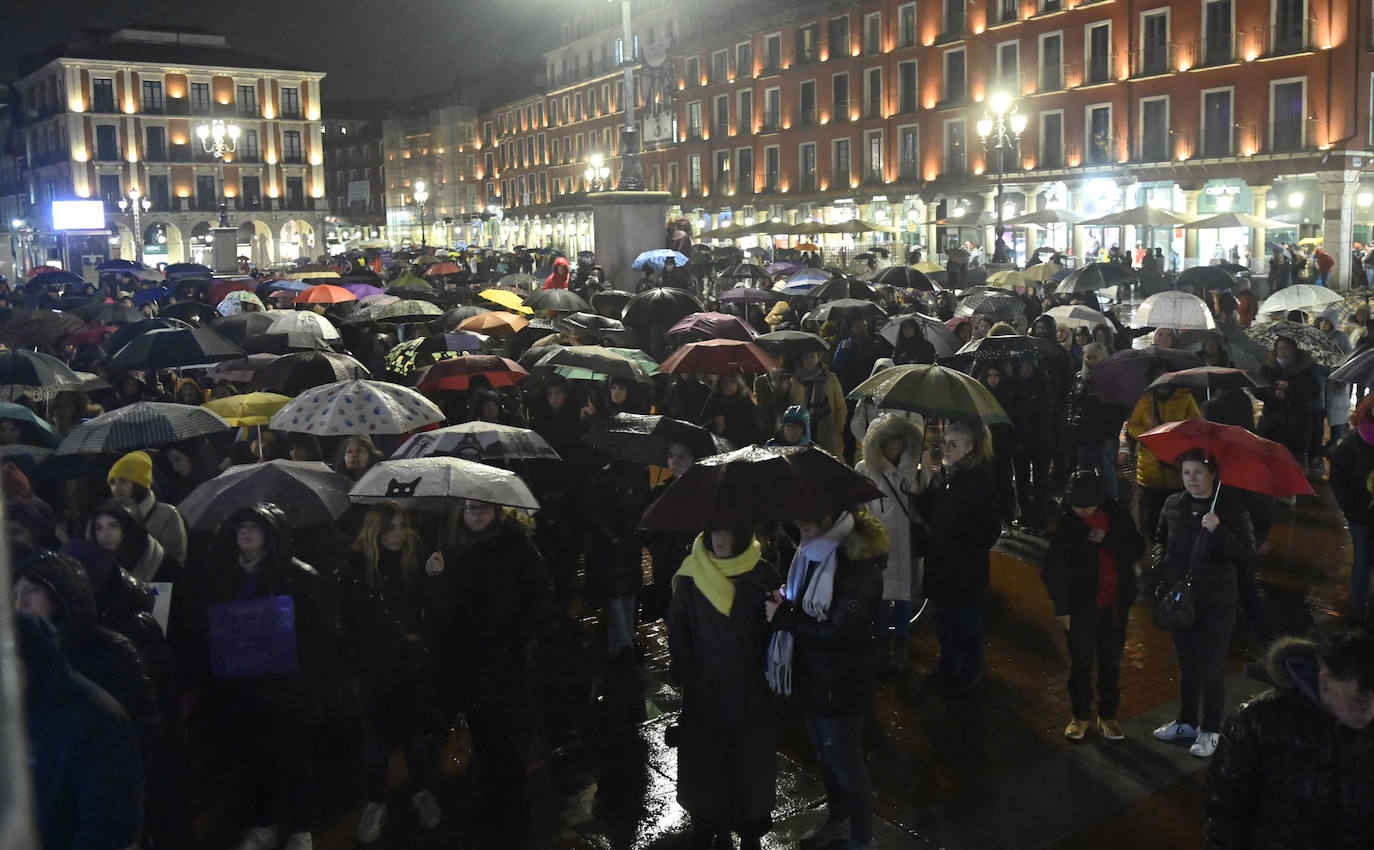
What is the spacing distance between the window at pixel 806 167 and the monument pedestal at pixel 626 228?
30065mm

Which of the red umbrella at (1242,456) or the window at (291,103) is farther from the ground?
→ the window at (291,103)

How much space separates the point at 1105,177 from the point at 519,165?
174ft

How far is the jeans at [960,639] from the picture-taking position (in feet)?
21.5

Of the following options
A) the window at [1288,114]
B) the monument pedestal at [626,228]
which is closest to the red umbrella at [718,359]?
the monument pedestal at [626,228]

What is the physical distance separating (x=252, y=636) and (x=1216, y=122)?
36.8 metres

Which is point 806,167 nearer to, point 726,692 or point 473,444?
point 473,444

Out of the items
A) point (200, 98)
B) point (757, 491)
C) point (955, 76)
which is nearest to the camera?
point (757, 491)

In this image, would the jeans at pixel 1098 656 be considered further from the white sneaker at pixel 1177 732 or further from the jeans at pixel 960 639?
the jeans at pixel 960 639

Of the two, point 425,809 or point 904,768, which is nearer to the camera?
point 425,809

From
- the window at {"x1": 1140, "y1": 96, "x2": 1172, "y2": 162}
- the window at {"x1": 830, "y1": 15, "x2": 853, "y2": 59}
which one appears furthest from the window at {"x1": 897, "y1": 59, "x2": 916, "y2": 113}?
the window at {"x1": 1140, "y1": 96, "x2": 1172, "y2": 162}

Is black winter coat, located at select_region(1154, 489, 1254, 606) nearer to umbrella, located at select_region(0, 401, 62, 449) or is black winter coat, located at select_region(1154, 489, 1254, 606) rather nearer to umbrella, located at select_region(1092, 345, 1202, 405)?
umbrella, located at select_region(1092, 345, 1202, 405)

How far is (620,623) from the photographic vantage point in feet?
23.3

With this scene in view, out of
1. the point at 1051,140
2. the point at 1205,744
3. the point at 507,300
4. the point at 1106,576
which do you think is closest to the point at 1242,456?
the point at 1106,576

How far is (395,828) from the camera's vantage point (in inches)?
208
